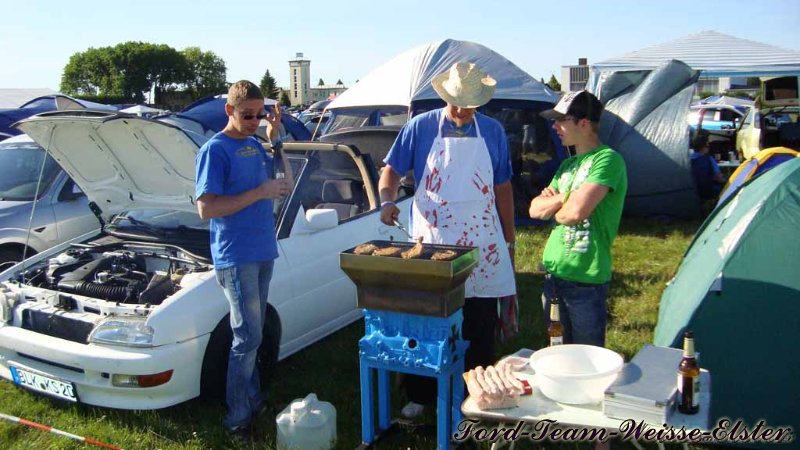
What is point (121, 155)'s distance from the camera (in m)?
4.50

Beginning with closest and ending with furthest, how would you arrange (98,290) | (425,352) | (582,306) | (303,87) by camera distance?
(425,352)
(582,306)
(98,290)
(303,87)

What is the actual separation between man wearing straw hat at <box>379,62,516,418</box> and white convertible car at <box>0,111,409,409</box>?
3.61 ft

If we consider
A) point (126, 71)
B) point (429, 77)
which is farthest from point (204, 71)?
point (429, 77)

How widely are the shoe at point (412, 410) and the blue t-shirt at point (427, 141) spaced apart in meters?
1.23

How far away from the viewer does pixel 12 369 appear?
398cm

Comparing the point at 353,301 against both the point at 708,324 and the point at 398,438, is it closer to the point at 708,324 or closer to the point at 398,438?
the point at 398,438

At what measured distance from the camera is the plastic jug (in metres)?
3.48

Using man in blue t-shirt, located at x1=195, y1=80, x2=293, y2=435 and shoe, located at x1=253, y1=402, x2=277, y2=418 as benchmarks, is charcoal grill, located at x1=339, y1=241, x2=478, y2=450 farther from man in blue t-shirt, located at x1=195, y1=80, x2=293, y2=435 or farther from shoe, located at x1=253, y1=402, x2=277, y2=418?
shoe, located at x1=253, y1=402, x2=277, y2=418

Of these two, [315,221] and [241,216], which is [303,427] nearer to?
[241,216]

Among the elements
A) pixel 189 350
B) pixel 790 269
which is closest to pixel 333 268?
pixel 189 350

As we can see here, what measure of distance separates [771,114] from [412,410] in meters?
13.6

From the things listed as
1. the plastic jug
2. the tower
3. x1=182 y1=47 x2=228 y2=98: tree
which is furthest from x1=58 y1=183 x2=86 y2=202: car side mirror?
x1=182 y1=47 x2=228 y2=98: tree

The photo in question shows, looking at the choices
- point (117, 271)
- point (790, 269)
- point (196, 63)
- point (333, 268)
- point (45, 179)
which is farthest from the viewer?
point (196, 63)

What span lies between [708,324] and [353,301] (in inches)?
98.6
